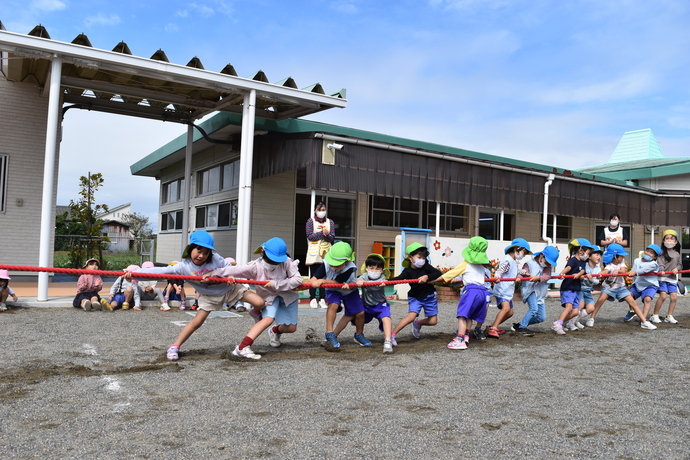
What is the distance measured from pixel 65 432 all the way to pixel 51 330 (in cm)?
457

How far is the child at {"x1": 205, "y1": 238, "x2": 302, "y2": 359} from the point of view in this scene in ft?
19.1

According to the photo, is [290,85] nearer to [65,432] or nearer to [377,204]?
[377,204]

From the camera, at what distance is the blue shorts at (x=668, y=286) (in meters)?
9.93

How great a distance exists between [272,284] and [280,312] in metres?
0.45

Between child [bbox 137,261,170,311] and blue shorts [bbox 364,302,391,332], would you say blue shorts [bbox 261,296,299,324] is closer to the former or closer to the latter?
blue shorts [bbox 364,302,391,332]

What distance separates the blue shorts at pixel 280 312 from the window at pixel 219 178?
8.76 metres

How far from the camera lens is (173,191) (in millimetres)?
19828

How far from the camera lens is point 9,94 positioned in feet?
40.1

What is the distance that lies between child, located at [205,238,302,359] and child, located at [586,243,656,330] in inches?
224

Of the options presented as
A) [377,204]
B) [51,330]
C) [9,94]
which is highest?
[9,94]

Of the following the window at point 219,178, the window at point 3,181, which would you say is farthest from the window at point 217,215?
the window at point 3,181

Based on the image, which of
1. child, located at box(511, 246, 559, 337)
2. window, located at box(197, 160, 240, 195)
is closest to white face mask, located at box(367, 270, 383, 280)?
child, located at box(511, 246, 559, 337)

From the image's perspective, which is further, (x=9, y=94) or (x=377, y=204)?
(x=377, y=204)

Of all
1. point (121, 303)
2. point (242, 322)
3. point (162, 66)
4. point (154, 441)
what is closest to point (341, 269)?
point (242, 322)
